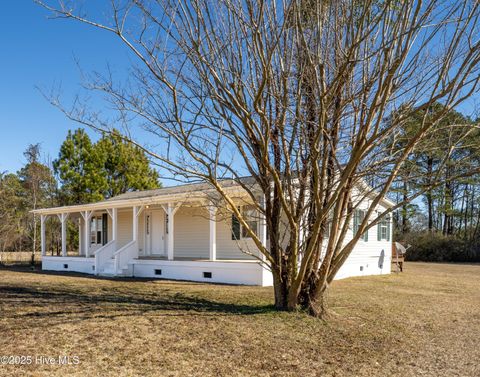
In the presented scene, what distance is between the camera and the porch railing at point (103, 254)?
1758 centimetres

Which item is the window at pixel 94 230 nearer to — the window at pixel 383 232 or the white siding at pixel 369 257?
the white siding at pixel 369 257

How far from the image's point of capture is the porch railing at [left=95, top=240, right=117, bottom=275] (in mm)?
17578

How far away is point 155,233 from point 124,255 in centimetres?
250

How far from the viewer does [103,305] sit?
354 inches

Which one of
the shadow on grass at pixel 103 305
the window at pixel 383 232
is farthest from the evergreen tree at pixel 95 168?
the shadow on grass at pixel 103 305

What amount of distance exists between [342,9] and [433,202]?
3949 centimetres

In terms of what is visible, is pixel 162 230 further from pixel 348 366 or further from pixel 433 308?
pixel 348 366

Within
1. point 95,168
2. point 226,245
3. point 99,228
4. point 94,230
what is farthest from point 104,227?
point 95,168

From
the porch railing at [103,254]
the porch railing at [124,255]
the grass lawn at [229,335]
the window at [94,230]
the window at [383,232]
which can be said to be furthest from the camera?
the window at [94,230]

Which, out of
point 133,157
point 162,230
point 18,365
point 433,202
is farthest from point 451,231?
point 18,365

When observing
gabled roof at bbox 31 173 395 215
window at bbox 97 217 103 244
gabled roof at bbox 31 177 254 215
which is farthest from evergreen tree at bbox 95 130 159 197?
gabled roof at bbox 31 177 254 215

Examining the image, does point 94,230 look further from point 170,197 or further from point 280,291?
point 280,291

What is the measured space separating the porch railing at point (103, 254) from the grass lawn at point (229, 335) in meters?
6.29

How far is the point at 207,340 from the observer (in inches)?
253
